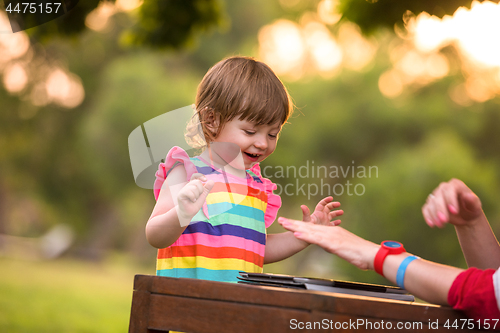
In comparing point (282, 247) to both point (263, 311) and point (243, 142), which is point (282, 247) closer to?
point (243, 142)

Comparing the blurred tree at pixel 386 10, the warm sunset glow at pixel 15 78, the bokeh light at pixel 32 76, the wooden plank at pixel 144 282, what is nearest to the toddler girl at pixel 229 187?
the wooden plank at pixel 144 282

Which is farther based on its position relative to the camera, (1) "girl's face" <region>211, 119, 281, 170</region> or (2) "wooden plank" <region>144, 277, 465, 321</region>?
(1) "girl's face" <region>211, 119, 281, 170</region>

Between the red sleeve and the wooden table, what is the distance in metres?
0.02

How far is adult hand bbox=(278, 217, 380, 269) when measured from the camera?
2.76 feet

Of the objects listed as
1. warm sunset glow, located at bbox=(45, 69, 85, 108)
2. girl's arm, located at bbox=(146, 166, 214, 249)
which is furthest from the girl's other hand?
warm sunset glow, located at bbox=(45, 69, 85, 108)

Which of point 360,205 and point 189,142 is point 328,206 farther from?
point 360,205

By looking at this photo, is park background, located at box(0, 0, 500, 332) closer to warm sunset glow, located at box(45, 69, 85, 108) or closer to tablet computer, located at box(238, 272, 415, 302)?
warm sunset glow, located at box(45, 69, 85, 108)

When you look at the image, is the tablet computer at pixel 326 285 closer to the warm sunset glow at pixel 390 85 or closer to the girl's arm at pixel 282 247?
the girl's arm at pixel 282 247

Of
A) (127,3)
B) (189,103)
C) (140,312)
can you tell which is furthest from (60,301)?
(140,312)

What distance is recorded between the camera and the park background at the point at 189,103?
475 centimetres

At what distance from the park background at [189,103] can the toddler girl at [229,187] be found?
0.96 metres

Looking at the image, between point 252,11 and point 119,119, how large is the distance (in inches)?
180

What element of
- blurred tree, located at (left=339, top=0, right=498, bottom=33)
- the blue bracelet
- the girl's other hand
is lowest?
the blue bracelet

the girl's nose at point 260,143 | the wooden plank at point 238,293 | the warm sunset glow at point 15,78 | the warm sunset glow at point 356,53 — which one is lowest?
the wooden plank at point 238,293
